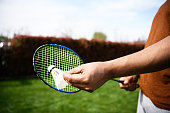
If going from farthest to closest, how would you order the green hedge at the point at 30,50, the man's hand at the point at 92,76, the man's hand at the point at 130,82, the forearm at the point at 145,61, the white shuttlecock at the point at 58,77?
1. the green hedge at the point at 30,50
2. the man's hand at the point at 130,82
3. the white shuttlecock at the point at 58,77
4. the man's hand at the point at 92,76
5. the forearm at the point at 145,61

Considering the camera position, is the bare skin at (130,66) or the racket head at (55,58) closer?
the bare skin at (130,66)

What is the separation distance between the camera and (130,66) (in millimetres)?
794

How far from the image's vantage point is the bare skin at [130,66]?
751mm

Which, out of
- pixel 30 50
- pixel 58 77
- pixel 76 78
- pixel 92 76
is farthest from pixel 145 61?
pixel 30 50

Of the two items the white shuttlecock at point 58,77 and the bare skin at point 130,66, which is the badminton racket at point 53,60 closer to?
the white shuttlecock at point 58,77

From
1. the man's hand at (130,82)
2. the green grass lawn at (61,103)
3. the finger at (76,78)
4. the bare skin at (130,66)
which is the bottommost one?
the green grass lawn at (61,103)

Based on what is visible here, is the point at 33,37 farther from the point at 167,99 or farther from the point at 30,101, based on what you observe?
the point at 167,99

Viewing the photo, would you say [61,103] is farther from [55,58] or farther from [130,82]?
[130,82]

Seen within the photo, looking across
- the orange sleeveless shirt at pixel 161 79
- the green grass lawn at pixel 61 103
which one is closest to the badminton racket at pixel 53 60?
the orange sleeveless shirt at pixel 161 79

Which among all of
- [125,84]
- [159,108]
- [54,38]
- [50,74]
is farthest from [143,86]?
[54,38]

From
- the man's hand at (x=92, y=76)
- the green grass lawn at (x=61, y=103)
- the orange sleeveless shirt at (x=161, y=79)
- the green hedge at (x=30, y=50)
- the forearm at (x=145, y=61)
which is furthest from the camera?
the green hedge at (x=30, y=50)

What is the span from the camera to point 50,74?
1783mm

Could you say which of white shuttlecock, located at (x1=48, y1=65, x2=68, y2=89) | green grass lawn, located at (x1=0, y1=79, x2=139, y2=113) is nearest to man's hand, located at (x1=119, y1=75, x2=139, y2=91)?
white shuttlecock, located at (x1=48, y1=65, x2=68, y2=89)

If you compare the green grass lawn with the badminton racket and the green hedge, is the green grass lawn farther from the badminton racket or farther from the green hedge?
the green hedge
